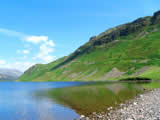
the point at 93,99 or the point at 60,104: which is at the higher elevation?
the point at 93,99

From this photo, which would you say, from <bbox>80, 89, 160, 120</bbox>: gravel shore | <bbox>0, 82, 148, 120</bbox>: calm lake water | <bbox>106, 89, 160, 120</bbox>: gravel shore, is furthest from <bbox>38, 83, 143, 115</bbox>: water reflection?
<bbox>106, 89, 160, 120</bbox>: gravel shore

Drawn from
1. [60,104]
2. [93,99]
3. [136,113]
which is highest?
[136,113]

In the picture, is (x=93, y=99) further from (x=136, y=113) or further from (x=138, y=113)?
(x=138, y=113)

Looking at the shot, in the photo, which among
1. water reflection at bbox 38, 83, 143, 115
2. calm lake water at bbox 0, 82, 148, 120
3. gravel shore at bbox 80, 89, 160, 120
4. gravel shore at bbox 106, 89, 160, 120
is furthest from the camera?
water reflection at bbox 38, 83, 143, 115

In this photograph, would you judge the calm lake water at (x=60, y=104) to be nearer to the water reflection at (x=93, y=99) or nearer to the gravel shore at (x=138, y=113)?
the water reflection at (x=93, y=99)

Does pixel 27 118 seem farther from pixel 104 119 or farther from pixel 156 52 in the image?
pixel 156 52

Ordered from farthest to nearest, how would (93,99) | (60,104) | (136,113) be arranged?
(93,99) < (60,104) < (136,113)

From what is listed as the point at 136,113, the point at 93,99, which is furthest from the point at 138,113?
the point at 93,99

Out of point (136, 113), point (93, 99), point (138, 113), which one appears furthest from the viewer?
point (93, 99)

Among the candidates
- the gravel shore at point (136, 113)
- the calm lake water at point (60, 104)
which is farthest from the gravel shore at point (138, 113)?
the calm lake water at point (60, 104)

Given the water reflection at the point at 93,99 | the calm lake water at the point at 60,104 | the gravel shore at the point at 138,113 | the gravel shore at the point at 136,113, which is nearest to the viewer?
the gravel shore at the point at 138,113

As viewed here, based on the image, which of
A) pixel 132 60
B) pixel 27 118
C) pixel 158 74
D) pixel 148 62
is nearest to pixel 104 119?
pixel 27 118

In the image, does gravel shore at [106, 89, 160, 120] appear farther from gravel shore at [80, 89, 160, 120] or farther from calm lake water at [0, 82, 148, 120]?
calm lake water at [0, 82, 148, 120]

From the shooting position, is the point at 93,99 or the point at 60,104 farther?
the point at 93,99
